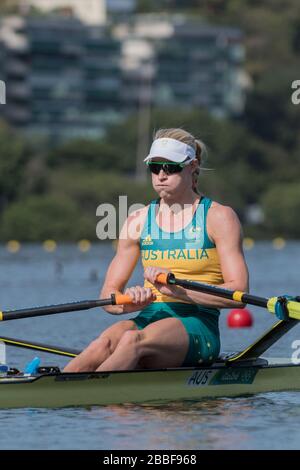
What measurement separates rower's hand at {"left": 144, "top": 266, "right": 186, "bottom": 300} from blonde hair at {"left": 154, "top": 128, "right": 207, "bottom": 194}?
818mm

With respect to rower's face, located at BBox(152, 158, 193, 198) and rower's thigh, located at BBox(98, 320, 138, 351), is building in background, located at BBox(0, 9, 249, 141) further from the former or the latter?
rower's thigh, located at BBox(98, 320, 138, 351)

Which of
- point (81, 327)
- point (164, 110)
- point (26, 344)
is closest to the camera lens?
point (26, 344)

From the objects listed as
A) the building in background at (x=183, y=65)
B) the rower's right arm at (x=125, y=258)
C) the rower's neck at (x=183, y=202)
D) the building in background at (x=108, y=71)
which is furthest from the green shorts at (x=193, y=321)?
the building in background at (x=183, y=65)

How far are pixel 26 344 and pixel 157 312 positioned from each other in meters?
1.35

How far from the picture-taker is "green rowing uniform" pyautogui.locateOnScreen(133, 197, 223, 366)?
1188 centimetres

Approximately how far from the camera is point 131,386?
1172cm

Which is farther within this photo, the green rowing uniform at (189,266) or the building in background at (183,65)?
the building in background at (183,65)

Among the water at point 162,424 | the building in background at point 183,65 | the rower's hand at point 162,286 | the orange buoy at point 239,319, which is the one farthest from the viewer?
the building in background at point 183,65

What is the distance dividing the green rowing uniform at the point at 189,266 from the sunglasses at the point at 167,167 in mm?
366

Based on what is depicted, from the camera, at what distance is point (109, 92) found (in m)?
134

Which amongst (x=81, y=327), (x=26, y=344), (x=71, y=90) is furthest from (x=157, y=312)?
(x=71, y=90)

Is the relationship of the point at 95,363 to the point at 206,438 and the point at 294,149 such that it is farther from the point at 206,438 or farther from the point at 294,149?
the point at 294,149

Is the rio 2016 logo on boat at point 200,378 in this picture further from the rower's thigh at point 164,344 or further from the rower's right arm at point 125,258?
the rower's right arm at point 125,258

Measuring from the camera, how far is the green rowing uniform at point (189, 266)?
1188 cm
